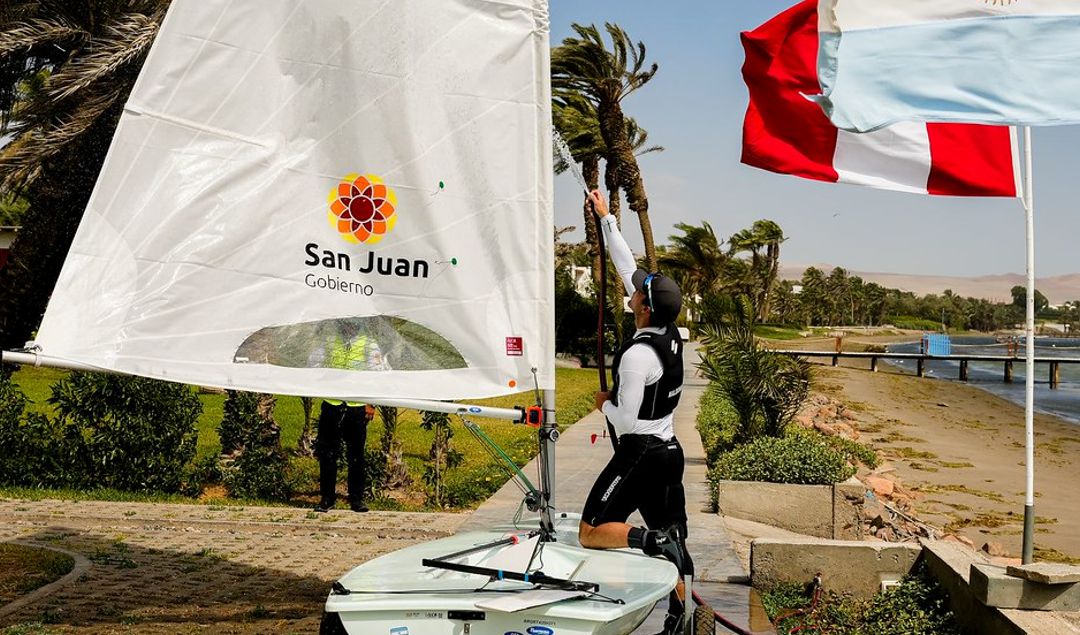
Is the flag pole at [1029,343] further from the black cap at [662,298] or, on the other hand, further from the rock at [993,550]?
the rock at [993,550]

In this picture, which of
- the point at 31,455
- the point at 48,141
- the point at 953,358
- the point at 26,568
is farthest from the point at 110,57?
the point at 953,358

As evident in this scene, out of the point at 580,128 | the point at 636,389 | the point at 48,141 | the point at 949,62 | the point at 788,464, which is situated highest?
the point at 580,128

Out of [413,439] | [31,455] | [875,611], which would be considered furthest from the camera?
[413,439]

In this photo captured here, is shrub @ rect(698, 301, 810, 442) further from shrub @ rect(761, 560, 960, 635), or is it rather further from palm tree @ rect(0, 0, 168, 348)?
palm tree @ rect(0, 0, 168, 348)

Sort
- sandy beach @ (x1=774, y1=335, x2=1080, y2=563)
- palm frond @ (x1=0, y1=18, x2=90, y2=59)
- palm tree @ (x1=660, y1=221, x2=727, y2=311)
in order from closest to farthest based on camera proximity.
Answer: palm frond @ (x1=0, y1=18, x2=90, y2=59), sandy beach @ (x1=774, y1=335, x2=1080, y2=563), palm tree @ (x1=660, y1=221, x2=727, y2=311)

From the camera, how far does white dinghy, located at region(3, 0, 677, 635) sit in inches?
251

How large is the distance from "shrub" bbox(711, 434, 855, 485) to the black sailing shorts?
16.3ft

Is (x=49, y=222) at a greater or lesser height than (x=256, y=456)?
greater

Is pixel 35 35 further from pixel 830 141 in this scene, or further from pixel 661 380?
pixel 661 380

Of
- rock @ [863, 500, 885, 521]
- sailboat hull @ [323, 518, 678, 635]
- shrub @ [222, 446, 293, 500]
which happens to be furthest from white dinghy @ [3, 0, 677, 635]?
shrub @ [222, 446, 293, 500]

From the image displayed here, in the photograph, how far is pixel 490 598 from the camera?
5383mm

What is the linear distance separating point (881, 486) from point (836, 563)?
8.54 metres

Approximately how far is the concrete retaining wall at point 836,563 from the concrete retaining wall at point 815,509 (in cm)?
274

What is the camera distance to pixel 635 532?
6.32 m
